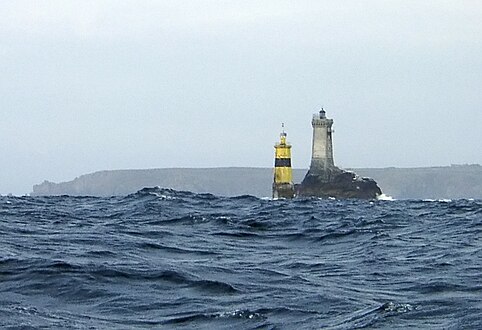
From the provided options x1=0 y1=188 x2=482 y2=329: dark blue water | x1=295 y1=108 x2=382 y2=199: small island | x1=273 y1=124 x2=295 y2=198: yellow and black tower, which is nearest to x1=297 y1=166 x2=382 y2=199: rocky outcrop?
x1=295 y1=108 x2=382 y2=199: small island

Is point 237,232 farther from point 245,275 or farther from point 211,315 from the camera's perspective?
point 211,315

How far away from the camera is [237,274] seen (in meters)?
14.0

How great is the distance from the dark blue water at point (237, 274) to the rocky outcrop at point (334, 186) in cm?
7101

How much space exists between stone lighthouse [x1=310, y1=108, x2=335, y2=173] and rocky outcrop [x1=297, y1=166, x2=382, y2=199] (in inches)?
23.6

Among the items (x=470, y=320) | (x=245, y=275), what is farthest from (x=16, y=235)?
(x=470, y=320)

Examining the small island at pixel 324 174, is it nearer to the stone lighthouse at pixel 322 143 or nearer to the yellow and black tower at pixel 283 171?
the stone lighthouse at pixel 322 143

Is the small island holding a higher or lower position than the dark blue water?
higher

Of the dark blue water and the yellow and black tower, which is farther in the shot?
the yellow and black tower

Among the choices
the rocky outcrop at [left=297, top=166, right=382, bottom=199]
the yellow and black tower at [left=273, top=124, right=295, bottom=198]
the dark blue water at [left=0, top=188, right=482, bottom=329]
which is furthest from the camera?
the rocky outcrop at [left=297, top=166, right=382, bottom=199]

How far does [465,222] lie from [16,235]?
450 inches

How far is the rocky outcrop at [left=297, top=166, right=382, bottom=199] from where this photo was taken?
313 ft

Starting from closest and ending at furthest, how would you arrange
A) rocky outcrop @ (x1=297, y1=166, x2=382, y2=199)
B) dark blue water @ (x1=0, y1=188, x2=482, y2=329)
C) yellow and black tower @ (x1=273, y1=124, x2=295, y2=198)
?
1. dark blue water @ (x1=0, y1=188, x2=482, y2=329)
2. yellow and black tower @ (x1=273, y1=124, x2=295, y2=198)
3. rocky outcrop @ (x1=297, y1=166, x2=382, y2=199)

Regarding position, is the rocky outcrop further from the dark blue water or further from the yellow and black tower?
the dark blue water

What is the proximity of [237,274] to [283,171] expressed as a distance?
73073 millimetres
